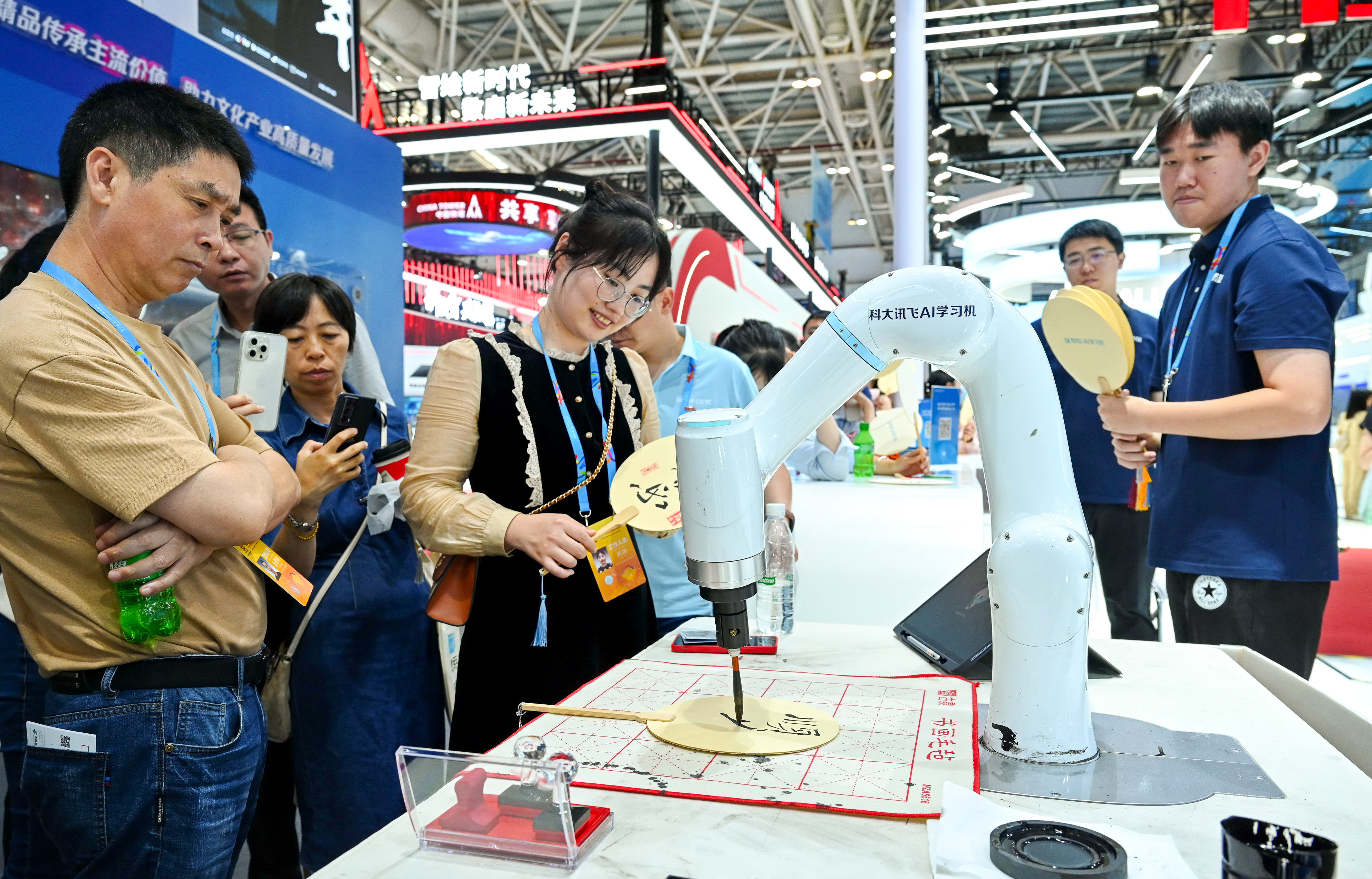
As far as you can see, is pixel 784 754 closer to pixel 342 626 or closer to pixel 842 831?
pixel 842 831

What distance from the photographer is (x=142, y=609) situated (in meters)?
1.13

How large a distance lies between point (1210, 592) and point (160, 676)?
5.52ft

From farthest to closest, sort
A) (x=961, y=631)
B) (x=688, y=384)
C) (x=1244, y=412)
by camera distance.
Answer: (x=688, y=384) → (x=1244, y=412) → (x=961, y=631)

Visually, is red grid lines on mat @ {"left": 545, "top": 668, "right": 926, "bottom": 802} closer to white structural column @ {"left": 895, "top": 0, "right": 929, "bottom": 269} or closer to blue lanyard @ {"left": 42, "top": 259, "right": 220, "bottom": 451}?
blue lanyard @ {"left": 42, "top": 259, "right": 220, "bottom": 451}

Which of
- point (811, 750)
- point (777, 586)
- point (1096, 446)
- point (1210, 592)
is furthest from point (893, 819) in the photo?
point (1096, 446)

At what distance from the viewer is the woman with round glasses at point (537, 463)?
1.59 metres

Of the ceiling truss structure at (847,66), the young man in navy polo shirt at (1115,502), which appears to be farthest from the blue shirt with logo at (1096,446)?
the ceiling truss structure at (847,66)

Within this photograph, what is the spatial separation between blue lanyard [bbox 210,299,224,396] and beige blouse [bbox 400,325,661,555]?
82 centimetres

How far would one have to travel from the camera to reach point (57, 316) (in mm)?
1079

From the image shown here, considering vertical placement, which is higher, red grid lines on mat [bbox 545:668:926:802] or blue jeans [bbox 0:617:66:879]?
red grid lines on mat [bbox 545:668:926:802]

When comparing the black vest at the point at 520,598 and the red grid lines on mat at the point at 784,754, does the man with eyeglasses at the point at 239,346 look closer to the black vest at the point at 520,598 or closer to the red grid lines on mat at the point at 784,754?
the black vest at the point at 520,598

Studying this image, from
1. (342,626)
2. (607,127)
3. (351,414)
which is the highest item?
(607,127)

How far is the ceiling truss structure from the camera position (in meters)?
10.6

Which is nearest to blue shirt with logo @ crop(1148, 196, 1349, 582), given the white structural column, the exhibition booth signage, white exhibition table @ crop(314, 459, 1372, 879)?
white exhibition table @ crop(314, 459, 1372, 879)
